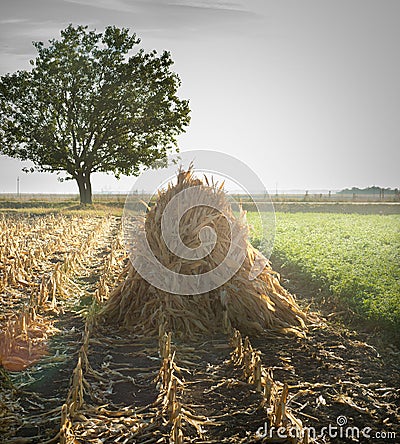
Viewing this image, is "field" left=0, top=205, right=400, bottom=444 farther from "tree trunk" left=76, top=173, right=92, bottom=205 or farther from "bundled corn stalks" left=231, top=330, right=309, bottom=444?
"tree trunk" left=76, top=173, right=92, bottom=205

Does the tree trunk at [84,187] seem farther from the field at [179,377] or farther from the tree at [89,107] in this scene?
the field at [179,377]

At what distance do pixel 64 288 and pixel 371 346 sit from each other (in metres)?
5.10

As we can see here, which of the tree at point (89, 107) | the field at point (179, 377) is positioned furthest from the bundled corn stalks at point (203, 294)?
the tree at point (89, 107)

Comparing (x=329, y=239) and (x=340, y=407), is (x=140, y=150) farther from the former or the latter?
(x=340, y=407)

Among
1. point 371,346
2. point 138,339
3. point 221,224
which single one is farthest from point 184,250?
point 371,346

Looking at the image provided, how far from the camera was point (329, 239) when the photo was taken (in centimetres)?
1397

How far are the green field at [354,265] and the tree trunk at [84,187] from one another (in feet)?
74.8

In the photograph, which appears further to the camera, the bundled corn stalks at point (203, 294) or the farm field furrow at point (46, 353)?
the bundled corn stalks at point (203, 294)

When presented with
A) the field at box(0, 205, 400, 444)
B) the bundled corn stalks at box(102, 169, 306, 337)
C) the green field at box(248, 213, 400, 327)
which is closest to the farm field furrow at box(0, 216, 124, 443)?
the field at box(0, 205, 400, 444)

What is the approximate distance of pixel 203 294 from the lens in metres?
6.75

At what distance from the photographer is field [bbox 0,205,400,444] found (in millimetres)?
4090

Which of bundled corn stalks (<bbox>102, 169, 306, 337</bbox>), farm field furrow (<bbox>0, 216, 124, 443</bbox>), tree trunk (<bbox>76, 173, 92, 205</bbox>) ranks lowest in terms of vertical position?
farm field furrow (<bbox>0, 216, 124, 443</bbox>)

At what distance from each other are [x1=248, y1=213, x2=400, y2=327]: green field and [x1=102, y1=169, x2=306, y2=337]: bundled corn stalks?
2.53 feet

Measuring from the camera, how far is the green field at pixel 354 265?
7320 millimetres
